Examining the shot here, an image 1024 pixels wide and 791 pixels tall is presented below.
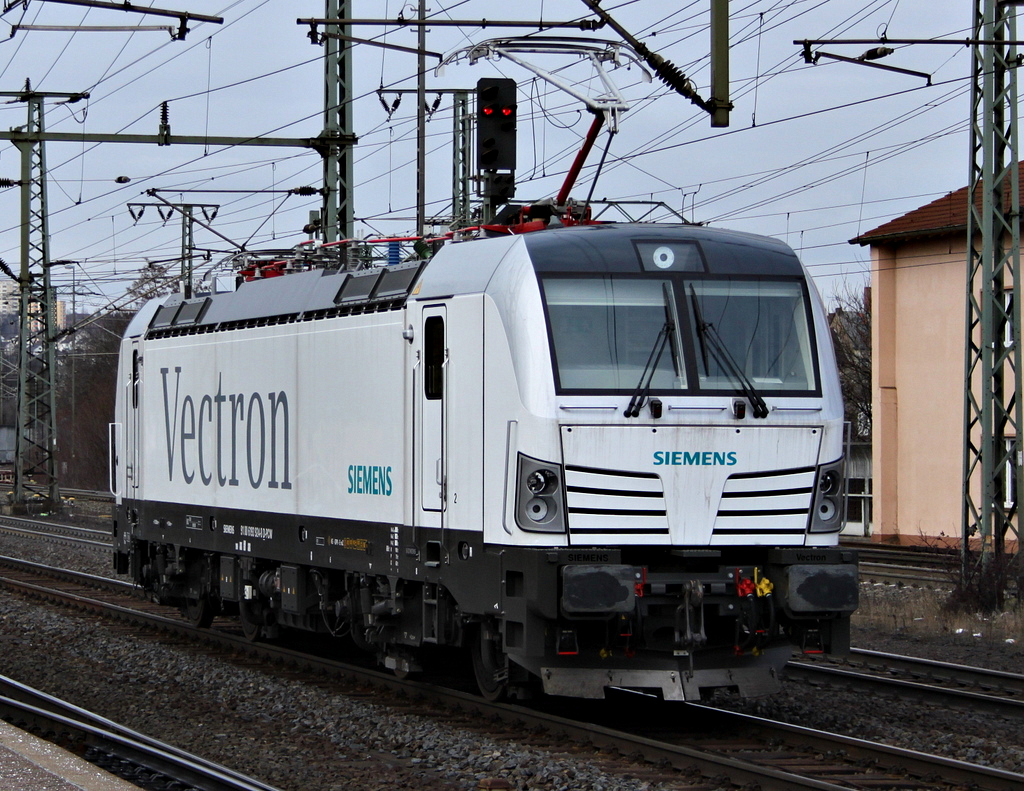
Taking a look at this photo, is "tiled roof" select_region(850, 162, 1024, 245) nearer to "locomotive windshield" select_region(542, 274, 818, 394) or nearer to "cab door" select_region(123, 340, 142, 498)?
"cab door" select_region(123, 340, 142, 498)

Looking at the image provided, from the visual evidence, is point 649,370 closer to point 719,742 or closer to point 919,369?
point 719,742

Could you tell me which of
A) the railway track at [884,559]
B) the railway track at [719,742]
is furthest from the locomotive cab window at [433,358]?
the railway track at [884,559]

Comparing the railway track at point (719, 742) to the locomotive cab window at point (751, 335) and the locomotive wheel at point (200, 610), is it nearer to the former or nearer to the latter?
the locomotive cab window at point (751, 335)

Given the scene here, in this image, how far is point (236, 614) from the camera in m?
16.2

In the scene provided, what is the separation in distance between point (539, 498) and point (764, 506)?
1566mm

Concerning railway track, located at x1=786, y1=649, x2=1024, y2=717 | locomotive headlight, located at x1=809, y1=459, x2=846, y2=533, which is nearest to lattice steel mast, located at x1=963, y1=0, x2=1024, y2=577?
railway track, located at x1=786, y1=649, x2=1024, y2=717

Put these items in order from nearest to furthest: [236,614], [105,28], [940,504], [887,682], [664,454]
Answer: [664,454], [887,682], [236,614], [105,28], [940,504]

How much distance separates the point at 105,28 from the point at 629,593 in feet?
38.9

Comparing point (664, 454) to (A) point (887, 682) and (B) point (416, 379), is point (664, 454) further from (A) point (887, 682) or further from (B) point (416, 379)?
(A) point (887, 682)

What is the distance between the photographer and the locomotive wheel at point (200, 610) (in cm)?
1598

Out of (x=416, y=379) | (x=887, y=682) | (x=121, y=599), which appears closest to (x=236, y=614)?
(x=121, y=599)

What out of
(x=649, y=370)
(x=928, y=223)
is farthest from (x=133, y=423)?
(x=928, y=223)

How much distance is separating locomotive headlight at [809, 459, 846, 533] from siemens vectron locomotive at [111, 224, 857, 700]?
0.02 metres

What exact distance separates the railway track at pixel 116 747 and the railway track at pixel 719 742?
2341 millimetres
